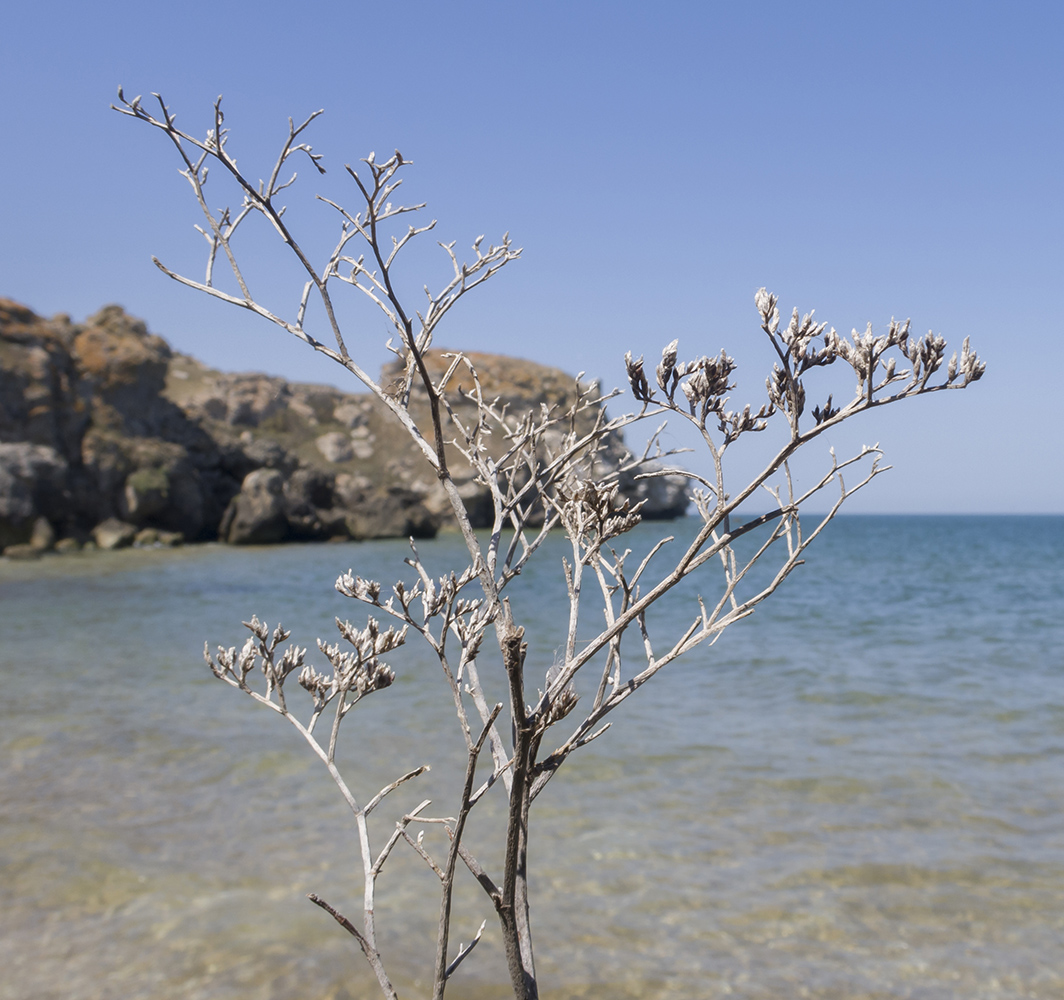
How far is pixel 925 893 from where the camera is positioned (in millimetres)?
4789

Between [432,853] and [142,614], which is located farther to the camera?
[142,614]

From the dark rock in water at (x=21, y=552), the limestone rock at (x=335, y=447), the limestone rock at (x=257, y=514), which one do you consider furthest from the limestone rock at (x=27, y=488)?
the limestone rock at (x=335, y=447)

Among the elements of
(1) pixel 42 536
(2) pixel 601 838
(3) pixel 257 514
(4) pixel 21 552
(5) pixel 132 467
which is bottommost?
(2) pixel 601 838

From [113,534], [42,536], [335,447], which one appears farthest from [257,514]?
[335,447]

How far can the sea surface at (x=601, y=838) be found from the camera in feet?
13.2

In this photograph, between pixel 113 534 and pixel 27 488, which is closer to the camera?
pixel 27 488

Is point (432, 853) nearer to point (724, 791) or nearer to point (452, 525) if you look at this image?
point (724, 791)

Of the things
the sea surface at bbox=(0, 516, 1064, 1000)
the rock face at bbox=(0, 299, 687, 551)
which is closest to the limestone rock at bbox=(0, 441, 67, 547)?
the rock face at bbox=(0, 299, 687, 551)

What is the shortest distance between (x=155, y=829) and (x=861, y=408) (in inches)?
222

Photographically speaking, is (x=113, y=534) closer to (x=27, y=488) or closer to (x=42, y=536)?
(x=42, y=536)

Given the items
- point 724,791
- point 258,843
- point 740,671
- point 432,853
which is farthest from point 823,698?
point 258,843

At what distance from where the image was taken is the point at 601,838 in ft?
18.3

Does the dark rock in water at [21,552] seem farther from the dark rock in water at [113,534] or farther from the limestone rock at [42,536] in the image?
the dark rock in water at [113,534]

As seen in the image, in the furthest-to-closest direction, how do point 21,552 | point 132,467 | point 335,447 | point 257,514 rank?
1. point 335,447
2. point 257,514
3. point 132,467
4. point 21,552
